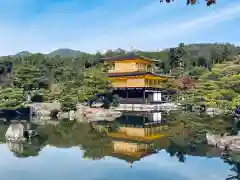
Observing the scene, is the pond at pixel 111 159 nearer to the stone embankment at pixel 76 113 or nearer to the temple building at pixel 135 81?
the stone embankment at pixel 76 113

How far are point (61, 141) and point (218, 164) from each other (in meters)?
6.94

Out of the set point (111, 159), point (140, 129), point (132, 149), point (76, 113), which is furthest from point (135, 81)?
point (111, 159)

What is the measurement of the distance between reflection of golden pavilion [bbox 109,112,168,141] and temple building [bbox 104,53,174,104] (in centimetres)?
811

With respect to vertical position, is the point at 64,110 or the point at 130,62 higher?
the point at 130,62

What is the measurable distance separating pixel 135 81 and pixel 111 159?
1949 centimetres

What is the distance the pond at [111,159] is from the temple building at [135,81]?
1427cm

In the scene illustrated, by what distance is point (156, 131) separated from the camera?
16.7 m

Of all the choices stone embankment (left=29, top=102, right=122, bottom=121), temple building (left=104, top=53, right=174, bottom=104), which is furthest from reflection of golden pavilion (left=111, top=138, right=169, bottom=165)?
temple building (left=104, top=53, right=174, bottom=104)

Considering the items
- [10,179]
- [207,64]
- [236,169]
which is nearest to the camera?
[10,179]

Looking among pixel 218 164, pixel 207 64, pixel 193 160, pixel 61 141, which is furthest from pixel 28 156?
pixel 207 64

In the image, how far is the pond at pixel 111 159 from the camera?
9031mm

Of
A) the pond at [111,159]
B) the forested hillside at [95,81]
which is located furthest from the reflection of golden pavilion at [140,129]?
the forested hillside at [95,81]

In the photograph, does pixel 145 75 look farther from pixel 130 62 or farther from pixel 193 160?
pixel 193 160

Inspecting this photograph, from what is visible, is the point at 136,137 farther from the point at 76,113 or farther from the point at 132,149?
the point at 76,113
